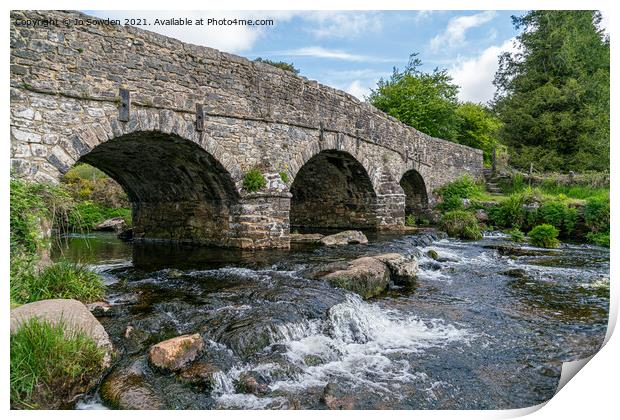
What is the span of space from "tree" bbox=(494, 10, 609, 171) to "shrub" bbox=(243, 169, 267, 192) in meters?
6.08

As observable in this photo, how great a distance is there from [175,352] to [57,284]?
2.22 metres

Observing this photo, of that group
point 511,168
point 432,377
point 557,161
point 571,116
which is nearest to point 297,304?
point 432,377

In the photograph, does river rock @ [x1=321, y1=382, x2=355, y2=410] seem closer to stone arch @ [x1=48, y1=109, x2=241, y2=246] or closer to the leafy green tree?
stone arch @ [x1=48, y1=109, x2=241, y2=246]

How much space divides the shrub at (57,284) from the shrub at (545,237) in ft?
39.8

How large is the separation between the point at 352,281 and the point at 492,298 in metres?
2.31

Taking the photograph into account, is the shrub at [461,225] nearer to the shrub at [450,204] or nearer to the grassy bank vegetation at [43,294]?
the shrub at [450,204]

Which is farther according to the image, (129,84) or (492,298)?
(129,84)

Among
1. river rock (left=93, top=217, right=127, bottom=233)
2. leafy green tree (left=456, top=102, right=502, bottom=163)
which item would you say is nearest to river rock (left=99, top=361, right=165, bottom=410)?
river rock (left=93, top=217, right=127, bottom=233)

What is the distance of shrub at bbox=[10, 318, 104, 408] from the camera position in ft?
9.86

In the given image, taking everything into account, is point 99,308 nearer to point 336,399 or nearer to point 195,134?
point 336,399

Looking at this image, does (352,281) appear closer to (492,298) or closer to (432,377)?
(492,298)

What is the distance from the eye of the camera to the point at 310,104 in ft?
39.1

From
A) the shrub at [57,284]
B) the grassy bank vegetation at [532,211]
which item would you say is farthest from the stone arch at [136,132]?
the grassy bank vegetation at [532,211]

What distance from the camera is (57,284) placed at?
5.14m
